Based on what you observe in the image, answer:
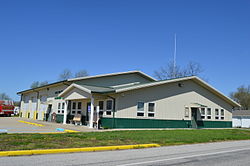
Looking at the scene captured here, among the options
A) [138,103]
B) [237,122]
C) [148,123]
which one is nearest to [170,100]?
[148,123]

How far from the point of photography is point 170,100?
23656 mm

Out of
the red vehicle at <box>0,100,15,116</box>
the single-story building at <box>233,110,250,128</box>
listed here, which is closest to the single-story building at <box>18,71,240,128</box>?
the red vehicle at <box>0,100,15,116</box>

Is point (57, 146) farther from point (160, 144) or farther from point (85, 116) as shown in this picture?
point (85, 116)

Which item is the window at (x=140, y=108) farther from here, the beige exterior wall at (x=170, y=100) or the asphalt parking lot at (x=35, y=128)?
the asphalt parking lot at (x=35, y=128)

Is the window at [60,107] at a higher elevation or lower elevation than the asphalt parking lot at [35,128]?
higher

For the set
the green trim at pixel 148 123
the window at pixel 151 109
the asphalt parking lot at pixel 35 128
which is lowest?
the asphalt parking lot at pixel 35 128

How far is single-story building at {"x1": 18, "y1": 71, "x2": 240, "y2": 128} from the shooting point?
20.7 metres

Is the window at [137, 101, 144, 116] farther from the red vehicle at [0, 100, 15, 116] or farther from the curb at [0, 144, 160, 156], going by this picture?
the red vehicle at [0, 100, 15, 116]

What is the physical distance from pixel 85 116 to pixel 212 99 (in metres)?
13.2

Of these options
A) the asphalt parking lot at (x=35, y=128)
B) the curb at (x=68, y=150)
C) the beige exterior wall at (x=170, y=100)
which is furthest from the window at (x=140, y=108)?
the curb at (x=68, y=150)

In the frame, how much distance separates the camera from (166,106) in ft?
76.4

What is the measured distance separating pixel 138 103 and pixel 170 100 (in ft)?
12.2

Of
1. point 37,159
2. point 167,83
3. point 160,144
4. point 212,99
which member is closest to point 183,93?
point 167,83

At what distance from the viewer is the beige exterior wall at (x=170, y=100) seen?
68.3ft
